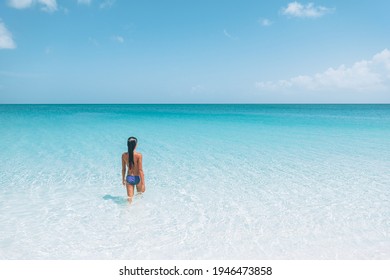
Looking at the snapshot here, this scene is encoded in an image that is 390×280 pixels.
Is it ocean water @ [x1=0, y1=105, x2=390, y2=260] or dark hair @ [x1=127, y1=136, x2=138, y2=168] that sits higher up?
dark hair @ [x1=127, y1=136, x2=138, y2=168]

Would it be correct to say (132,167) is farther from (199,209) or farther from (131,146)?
(199,209)

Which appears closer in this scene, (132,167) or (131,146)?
(131,146)

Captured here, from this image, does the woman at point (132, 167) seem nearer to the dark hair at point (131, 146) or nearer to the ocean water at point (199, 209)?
the dark hair at point (131, 146)

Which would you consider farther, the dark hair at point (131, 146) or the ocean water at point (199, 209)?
the dark hair at point (131, 146)

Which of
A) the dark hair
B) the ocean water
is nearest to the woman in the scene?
the dark hair

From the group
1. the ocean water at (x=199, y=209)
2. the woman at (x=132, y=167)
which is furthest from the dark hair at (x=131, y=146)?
the ocean water at (x=199, y=209)

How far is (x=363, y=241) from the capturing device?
4082mm

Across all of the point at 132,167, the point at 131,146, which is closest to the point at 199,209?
the point at 132,167

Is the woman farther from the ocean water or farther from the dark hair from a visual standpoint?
the ocean water

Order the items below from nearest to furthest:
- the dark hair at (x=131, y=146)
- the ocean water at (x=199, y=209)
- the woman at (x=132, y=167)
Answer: the ocean water at (x=199, y=209)
the dark hair at (x=131, y=146)
the woman at (x=132, y=167)

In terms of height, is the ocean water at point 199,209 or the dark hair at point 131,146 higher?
the dark hair at point 131,146

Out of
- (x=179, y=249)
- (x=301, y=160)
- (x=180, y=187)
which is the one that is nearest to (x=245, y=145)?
Result: (x=301, y=160)
